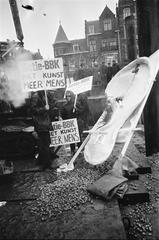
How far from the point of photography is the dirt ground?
326 cm

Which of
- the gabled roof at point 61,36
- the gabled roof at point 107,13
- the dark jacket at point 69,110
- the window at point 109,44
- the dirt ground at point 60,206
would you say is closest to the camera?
the dirt ground at point 60,206

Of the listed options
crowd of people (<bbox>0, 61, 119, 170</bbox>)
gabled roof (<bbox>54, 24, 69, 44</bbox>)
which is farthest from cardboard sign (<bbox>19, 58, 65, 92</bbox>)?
gabled roof (<bbox>54, 24, 69, 44</bbox>)

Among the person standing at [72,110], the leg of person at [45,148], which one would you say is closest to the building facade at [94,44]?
the person standing at [72,110]

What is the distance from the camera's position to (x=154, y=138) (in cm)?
615

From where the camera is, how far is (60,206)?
3.80 metres

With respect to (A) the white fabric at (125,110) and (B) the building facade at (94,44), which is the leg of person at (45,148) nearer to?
(A) the white fabric at (125,110)

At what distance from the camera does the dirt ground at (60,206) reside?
3264mm

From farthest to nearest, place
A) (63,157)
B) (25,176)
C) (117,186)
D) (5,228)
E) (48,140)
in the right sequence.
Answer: (63,157)
(48,140)
(25,176)
(117,186)
(5,228)

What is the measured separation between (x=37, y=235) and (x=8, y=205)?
1264mm

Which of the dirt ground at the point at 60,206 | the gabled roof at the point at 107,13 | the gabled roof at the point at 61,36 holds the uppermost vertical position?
the gabled roof at the point at 107,13

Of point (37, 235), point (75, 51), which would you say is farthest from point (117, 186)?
point (75, 51)

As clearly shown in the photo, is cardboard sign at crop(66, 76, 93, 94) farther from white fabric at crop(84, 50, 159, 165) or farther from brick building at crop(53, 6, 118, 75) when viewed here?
brick building at crop(53, 6, 118, 75)

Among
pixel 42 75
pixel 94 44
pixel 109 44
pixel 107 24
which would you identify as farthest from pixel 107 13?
pixel 42 75

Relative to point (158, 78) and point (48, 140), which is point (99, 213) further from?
point (158, 78)
